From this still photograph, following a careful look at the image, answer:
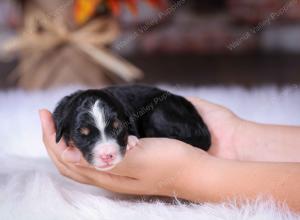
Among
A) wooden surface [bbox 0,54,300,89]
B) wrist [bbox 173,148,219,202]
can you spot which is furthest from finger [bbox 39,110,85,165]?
wooden surface [bbox 0,54,300,89]

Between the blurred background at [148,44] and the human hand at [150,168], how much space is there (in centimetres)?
90

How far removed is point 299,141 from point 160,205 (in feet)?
1.19

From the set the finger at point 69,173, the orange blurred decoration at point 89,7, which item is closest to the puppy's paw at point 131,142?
the finger at point 69,173

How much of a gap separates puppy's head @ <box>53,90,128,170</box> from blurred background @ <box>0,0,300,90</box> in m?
0.87

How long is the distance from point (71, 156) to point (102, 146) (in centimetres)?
9

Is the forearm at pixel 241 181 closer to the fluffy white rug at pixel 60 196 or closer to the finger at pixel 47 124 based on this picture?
the fluffy white rug at pixel 60 196

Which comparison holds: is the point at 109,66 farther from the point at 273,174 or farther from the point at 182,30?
the point at 182,30

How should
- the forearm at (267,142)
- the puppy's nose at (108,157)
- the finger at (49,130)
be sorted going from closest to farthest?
1. the puppy's nose at (108,157)
2. the finger at (49,130)
3. the forearm at (267,142)

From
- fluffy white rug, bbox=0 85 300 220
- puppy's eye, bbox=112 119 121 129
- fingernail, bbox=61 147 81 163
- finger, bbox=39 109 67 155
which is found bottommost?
fluffy white rug, bbox=0 85 300 220

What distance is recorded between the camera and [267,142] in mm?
1026

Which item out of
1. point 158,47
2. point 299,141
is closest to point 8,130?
point 299,141

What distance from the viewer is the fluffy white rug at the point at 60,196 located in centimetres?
75

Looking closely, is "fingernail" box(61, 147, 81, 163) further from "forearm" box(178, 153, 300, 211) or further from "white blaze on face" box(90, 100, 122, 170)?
"forearm" box(178, 153, 300, 211)

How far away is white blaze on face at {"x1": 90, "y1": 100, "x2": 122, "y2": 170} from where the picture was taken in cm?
73
